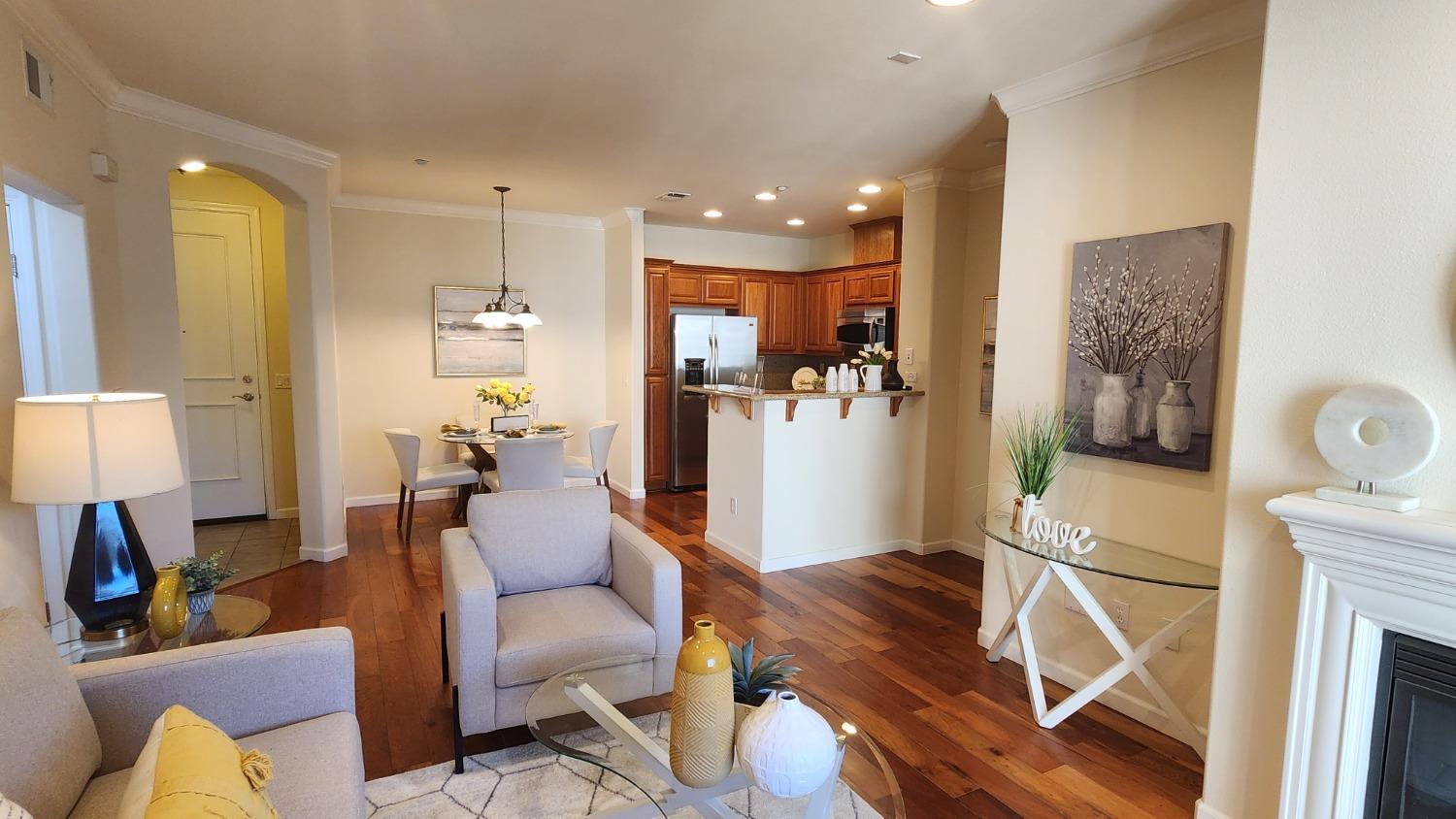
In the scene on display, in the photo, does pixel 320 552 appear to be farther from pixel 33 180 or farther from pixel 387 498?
pixel 33 180

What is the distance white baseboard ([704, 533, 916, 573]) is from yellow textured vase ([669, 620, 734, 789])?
9.22 feet

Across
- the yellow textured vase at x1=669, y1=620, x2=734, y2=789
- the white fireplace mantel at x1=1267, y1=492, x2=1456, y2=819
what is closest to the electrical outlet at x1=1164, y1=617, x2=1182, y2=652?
the white fireplace mantel at x1=1267, y1=492, x2=1456, y2=819

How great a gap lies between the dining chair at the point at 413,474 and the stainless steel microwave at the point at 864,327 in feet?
11.3

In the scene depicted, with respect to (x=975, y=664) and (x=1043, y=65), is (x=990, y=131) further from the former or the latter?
(x=975, y=664)

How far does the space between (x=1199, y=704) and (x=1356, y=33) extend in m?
2.18

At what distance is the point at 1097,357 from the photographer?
2844 millimetres

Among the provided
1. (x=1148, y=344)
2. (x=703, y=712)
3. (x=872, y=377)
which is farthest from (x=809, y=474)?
(x=703, y=712)

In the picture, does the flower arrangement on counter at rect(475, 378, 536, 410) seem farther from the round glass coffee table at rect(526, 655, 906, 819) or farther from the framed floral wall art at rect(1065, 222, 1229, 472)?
the framed floral wall art at rect(1065, 222, 1229, 472)

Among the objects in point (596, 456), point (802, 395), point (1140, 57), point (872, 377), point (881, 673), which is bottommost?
point (881, 673)

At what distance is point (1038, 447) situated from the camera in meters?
2.83

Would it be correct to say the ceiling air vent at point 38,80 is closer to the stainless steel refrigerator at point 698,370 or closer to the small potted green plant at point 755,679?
the small potted green plant at point 755,679

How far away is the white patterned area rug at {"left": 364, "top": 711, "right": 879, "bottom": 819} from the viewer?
2.10 m

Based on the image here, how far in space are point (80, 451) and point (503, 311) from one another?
13.0ft

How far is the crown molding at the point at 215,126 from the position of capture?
3371mm
